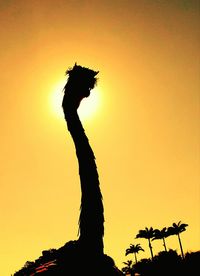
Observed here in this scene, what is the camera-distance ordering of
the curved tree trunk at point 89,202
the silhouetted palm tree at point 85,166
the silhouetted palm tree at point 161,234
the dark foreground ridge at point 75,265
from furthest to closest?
the silhouetted palm tree at point 161,234, the silhouetted palm tree at point 85,166, the curved tree trunk at point 89,202, the dark foreground ridge at point 75,265

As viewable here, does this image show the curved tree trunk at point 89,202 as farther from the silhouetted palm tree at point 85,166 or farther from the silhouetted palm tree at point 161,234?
the silhouetted palm tree at point 161,234

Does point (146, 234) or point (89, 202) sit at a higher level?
point (146, 234)

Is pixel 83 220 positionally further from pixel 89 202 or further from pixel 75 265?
pixel 75 265

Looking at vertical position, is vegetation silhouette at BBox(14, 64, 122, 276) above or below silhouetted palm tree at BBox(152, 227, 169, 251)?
below

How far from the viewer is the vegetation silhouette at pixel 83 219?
22.6 ft

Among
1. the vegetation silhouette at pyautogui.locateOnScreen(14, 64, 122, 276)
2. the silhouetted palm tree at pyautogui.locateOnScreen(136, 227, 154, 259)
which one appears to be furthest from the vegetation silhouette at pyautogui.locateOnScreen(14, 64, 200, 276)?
the silhouetted palm tree at pyautogui.locateOnScreen(136, 227, 154, 259)

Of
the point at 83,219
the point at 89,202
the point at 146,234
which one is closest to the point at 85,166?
the point at 89,202

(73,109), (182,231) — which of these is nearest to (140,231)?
(182,231)

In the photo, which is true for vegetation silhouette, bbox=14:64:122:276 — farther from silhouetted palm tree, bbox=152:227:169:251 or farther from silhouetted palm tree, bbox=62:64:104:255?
silhouetted palm tree, bbox=152:227:169:251

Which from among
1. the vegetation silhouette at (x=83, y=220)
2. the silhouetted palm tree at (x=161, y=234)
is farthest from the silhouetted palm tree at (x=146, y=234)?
the vegetation silhouette at (x=83, y=220)

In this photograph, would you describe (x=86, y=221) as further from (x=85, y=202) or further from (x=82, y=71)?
(x=82, y=71)

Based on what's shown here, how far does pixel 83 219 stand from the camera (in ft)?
30.2

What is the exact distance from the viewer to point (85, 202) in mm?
9523

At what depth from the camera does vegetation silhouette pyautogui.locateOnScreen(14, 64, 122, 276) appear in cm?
688
